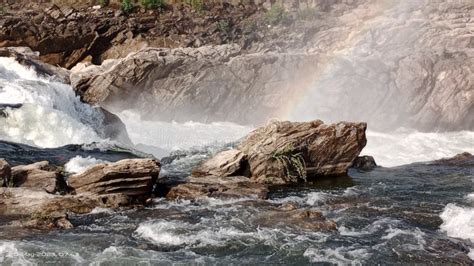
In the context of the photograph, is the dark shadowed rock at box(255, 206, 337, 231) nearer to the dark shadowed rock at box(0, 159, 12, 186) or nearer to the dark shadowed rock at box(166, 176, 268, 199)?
the dark shadowed rock at box(166, 176, 268, 199)

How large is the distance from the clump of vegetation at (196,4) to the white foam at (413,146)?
21.7 m

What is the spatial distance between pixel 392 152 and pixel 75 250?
19.2 metres

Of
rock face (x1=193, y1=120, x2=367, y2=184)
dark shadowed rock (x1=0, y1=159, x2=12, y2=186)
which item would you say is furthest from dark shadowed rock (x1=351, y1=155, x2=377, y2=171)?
dark shadowed rock (x1=0, y1=159, x2=12, y2=186)

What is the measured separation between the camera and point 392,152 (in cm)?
2581

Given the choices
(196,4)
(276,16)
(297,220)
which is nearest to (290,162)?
(297,220)

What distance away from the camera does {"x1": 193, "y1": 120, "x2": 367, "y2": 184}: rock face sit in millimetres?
16875

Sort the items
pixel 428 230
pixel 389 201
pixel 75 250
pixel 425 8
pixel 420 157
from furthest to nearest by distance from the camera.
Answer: pixel 425 8 → pixel 420 157 → pixel 389 201 → pixel 428 230 → pixel 75 250

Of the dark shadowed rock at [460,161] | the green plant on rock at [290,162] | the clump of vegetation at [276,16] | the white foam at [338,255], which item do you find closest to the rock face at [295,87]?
the dark shadowed rock at [460,161]

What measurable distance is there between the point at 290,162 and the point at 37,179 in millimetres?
7952

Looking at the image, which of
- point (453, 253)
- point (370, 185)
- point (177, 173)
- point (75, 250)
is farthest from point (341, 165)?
point (75, 250)

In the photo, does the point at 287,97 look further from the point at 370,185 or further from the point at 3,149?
the point at 3,149

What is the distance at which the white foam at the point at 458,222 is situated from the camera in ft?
38.7

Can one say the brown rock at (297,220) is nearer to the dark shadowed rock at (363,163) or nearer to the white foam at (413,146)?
the dark shadowed rock at (363,163)

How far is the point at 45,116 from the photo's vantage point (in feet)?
73.6
